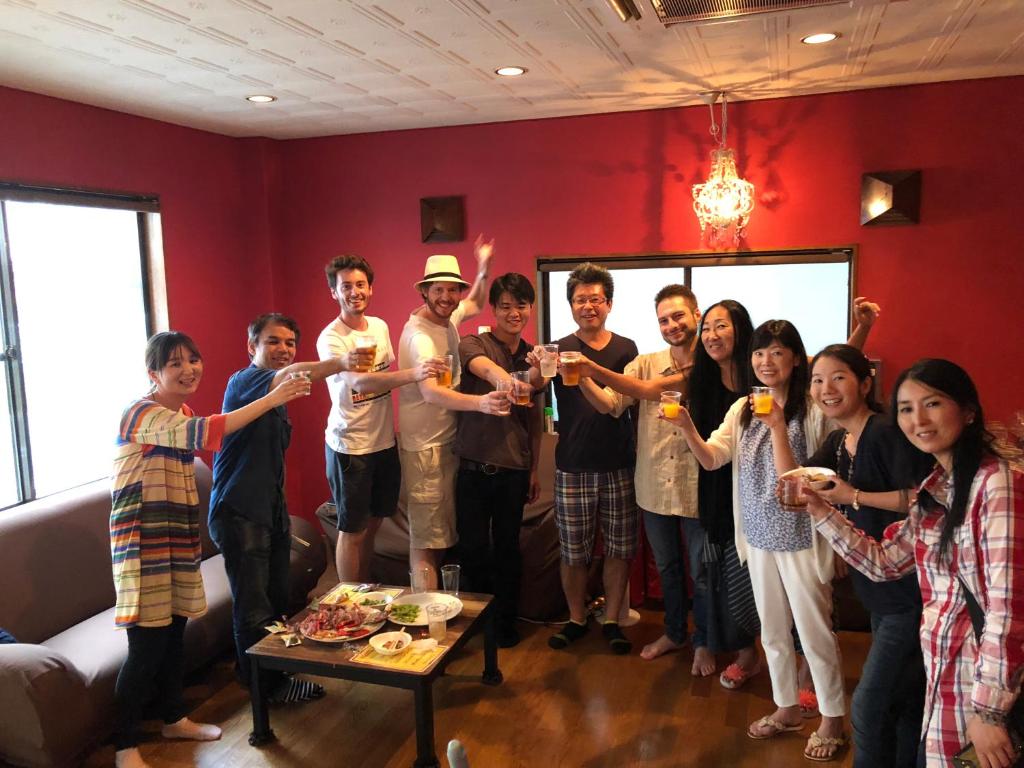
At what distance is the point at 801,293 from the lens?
14.0 feet

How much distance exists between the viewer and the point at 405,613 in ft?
9.44

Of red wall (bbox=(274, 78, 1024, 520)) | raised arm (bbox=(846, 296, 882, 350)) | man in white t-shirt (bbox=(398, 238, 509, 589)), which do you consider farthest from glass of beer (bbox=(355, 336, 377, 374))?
red wall (bbox=(274, 78, 1024, 520))

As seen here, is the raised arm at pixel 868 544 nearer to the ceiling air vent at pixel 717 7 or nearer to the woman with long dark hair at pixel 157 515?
the ceiling air vent at pixel 717 7

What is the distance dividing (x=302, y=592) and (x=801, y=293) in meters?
2.97

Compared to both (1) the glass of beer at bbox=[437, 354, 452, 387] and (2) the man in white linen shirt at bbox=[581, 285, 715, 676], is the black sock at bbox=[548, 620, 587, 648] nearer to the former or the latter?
(2) the man in white linen shirt at bbox=[581, 285, 715, 676]

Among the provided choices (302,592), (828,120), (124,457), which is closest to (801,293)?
(828,120)

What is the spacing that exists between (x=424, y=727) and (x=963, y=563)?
5.48ft

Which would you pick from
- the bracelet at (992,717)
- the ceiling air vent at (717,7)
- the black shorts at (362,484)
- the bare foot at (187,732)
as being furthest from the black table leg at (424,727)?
the ceiling air vent at (717,7)

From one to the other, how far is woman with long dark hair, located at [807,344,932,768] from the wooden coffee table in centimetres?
126

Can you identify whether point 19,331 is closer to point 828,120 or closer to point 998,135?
point 828,120

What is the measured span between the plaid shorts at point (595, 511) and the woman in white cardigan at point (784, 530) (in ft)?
2.25

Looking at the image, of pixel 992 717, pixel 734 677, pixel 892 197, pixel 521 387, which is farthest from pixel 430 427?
pixel 892 197

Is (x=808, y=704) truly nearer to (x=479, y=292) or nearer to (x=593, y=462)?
(x=593, y=462)

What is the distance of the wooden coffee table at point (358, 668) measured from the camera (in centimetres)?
254
